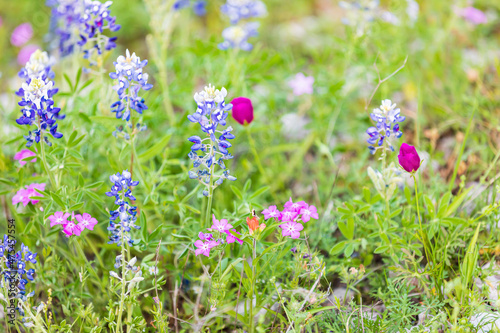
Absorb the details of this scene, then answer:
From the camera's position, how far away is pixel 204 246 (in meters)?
1.92

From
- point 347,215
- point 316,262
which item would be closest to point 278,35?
point 347,215

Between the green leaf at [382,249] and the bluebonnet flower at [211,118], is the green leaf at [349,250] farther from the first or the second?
the bluebonnet flower at [211,118]

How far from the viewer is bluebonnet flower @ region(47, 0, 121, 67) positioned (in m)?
2.18

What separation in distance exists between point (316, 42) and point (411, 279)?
3.09 metres

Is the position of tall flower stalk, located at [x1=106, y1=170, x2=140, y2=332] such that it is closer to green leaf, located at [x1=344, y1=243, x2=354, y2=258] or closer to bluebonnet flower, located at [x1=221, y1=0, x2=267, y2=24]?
green leaf, located at [x1=344, y1=243, x2=354, y2=258]

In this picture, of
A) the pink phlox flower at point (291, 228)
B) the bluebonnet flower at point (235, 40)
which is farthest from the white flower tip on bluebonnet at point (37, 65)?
the pink phlox flower at point (291, 228)

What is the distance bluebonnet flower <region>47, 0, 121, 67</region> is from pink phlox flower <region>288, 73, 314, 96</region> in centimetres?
130

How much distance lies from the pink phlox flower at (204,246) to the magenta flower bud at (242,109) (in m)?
0.67

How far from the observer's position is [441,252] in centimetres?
214

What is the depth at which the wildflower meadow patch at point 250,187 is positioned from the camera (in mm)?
1877

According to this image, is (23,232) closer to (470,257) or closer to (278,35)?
(470,257)

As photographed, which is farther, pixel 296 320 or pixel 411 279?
pixel 411 279

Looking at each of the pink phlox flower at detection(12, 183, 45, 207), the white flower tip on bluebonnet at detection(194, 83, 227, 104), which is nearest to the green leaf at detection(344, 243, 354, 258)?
the white flower tip on bluebonnet at detection(194, 83, 227, 104)

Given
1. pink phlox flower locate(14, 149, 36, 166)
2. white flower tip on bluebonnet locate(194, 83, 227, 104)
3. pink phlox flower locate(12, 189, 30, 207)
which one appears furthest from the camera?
pink phlox flower locate(14, 149, 36, 166)
